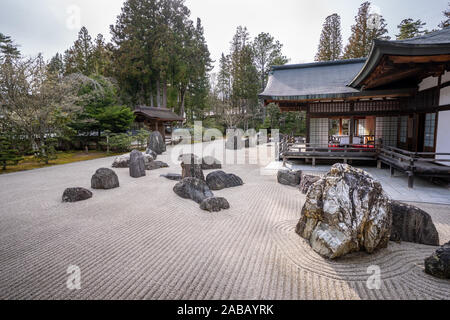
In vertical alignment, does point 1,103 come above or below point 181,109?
below

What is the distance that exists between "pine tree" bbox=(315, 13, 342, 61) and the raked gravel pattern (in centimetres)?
2606

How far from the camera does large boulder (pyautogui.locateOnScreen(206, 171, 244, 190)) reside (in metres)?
6.88

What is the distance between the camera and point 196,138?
25.1 m

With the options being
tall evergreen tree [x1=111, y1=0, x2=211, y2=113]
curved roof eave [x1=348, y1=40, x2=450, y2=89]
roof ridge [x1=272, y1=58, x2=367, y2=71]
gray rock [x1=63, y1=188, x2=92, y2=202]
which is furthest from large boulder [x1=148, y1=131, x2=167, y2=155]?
curved roof eave [x1=348, y1=40, x2=450, y2=89]

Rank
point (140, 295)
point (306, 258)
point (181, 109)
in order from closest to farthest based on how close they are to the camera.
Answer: point (140, 295) → point (306, 258) → point (181, 109)

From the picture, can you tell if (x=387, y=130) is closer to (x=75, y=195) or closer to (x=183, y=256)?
(x=183, y=256)

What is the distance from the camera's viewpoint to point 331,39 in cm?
2653

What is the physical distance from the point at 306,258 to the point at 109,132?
598 inches

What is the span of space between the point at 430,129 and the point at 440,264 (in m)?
6.97

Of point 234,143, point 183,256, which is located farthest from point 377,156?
point 234,143

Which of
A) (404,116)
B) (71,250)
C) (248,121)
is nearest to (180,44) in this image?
(248,121)

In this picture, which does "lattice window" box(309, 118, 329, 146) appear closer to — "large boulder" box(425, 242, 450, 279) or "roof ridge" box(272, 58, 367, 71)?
"roof ridge" box(272, 58, 367, 71)

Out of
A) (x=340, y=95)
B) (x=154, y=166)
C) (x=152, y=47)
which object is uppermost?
(x=152, y=47)
